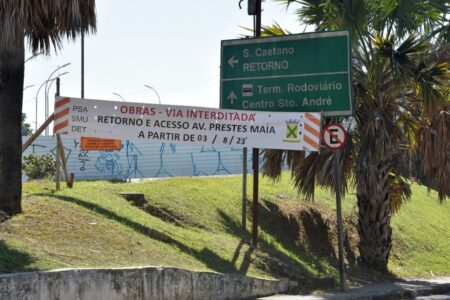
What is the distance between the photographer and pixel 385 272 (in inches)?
632

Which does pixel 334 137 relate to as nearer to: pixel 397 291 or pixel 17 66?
pixel 397 291

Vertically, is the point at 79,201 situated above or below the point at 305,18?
below

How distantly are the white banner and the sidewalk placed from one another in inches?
116

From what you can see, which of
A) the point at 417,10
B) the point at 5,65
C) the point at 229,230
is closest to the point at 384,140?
the point at 417,10

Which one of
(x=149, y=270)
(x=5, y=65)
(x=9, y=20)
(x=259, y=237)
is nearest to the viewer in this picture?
(x=149, y=270)

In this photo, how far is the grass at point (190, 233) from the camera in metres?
10.5

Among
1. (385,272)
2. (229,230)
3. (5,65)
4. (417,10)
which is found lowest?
(385,272)

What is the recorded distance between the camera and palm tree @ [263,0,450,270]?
14.5m

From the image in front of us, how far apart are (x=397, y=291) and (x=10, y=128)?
7936 mm

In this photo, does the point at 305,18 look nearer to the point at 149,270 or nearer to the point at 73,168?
the point at 149,270

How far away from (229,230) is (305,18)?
5268 millimetres

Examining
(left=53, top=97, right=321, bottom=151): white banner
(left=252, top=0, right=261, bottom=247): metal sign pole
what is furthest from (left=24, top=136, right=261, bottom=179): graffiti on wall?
(left=53, top=97, right=321, bottom=151): white banner

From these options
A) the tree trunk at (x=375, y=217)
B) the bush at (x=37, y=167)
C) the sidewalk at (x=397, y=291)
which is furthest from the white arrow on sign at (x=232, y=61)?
the bush at (x=37, y=167)

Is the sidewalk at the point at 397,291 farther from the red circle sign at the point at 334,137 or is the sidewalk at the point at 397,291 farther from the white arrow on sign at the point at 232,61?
the white arrow on sign at the point at 232,61
